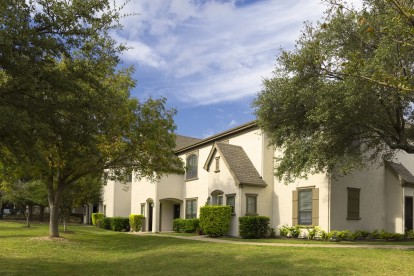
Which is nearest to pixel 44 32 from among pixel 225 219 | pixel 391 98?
pixel 391 98

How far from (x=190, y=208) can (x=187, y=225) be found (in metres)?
3.46

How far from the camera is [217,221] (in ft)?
85.0

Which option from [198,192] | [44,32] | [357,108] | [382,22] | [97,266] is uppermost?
[382,22]

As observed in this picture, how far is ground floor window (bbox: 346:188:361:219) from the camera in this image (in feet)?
79.8

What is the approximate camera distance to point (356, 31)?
54.2 feet

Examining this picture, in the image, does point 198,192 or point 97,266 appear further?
point 198,192

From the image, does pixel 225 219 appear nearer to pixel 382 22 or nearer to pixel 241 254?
pixel 241 254

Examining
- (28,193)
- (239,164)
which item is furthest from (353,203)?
(28,193)

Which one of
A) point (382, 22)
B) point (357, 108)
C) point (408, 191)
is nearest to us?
point (382, 22)

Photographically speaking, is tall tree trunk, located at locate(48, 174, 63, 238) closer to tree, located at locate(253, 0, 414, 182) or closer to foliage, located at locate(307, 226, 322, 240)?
tree, located at locate(253, 0, 414, 182)

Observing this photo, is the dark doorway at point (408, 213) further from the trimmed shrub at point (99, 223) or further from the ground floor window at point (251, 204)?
the trimmed shrub at point (99, 223)

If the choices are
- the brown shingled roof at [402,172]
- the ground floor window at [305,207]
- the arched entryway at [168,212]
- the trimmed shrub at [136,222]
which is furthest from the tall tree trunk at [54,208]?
the brown shingled roof at [402,172]

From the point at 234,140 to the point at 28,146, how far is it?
19.0 metres

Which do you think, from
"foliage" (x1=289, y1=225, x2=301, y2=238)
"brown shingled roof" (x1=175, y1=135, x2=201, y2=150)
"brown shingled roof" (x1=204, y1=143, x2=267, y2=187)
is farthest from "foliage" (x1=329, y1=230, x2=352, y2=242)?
"brown shingled roof" (x1=175, y1=135, x2=201, y2=150)
